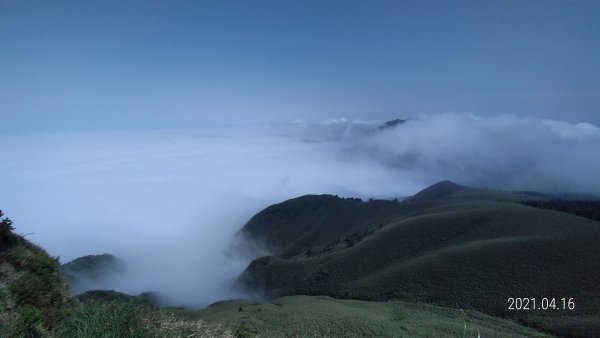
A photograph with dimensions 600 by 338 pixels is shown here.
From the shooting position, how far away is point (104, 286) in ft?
478

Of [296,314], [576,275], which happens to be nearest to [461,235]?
[576,275]

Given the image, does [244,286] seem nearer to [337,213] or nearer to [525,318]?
[337,213]

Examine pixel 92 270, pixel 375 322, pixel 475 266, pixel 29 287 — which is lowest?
pixel 92 270

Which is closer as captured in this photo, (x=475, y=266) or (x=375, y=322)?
(x=375, y=322)

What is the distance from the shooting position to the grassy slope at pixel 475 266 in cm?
5122

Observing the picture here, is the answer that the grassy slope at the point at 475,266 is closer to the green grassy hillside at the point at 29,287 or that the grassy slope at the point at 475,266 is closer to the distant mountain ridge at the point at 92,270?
the green grassy hillside at the point at 29,287

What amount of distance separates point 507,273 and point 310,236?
85395 mm

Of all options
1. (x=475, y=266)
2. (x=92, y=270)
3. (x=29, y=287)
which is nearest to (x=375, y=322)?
(x=475, y=266)

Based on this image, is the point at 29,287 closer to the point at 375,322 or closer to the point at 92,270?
the point at 375,322

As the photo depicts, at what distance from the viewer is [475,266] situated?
207 ft

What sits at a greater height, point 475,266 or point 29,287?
point 29,287

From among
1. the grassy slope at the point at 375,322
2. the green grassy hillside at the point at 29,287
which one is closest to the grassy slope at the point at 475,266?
the grassy slope at the point at 375,322

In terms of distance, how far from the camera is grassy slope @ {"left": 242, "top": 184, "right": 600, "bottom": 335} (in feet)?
168

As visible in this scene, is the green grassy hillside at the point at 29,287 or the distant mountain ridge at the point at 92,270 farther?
the distant mountain ridge at the point at 92,270
